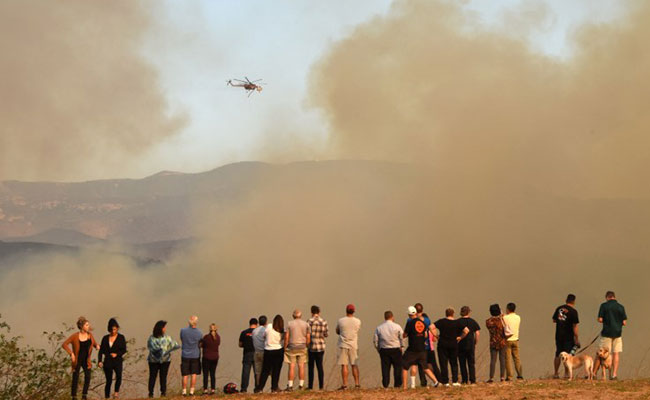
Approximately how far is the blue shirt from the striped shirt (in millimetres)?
2739

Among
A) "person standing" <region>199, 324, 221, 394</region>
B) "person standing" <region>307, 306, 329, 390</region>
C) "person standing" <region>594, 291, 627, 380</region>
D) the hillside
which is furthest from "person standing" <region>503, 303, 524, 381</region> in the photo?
the hillside

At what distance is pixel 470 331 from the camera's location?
21.4 meters

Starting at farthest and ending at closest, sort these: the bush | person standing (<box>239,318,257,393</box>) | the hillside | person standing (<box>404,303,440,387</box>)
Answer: the hillside < person standing (<box>239,318,257,393</box>) < person standing (<box>404,303,440,387</box>) < the bush

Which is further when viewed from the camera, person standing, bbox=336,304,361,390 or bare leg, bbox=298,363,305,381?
bare leg, bbox=298,363,305,381

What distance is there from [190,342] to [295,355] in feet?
8.33

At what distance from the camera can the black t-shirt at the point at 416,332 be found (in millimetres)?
20938

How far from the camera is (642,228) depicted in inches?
3607

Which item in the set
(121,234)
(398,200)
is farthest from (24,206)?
(398,200)

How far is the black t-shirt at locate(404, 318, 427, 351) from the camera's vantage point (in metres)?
20.9

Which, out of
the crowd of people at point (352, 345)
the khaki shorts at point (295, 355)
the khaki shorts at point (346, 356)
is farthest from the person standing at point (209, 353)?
the khaki shorts at point (346, 356)

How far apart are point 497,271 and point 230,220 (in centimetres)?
4061

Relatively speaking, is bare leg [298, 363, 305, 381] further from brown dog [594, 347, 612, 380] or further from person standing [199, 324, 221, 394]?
brown dog [594, 347, 612, 380]

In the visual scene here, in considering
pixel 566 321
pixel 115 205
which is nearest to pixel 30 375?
pixel 566 321

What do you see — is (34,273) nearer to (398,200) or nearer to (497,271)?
(398,200)
